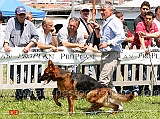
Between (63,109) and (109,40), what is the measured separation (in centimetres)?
157

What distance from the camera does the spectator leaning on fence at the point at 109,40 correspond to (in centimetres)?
913

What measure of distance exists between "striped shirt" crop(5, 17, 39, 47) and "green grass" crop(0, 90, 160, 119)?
1.18 m

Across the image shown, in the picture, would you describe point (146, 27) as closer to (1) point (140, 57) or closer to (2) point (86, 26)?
(1) point (140, 57)

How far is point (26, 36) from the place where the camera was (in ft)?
34.4

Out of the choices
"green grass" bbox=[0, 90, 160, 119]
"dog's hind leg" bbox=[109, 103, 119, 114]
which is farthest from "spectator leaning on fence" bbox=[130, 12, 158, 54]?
"dog's hind leg" bbox=[109, 103, 119, 114]

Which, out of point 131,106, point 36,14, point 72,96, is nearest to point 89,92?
point 72,96

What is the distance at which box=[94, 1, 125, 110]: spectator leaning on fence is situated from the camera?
9.13 meters

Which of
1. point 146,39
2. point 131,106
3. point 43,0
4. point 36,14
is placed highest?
point 43,0

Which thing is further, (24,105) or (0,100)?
(0,100)

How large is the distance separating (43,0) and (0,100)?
3427 inches

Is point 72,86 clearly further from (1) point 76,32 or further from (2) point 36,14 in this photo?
(2) point 36,14

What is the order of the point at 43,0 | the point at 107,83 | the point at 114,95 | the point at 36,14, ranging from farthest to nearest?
the point at 43,0
the point at 36,14
the point at 107,83
the point at 114,95

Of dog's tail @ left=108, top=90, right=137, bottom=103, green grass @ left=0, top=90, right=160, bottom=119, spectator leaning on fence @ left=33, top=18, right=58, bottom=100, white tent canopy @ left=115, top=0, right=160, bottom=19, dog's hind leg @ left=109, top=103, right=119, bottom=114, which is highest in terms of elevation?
white tent canopy @ left=115, top=0, right=160, bottom=19

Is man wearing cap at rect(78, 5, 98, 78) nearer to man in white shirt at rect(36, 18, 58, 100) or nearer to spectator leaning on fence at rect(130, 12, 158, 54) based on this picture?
man in white shirt at rect(36, 18, 58, 100)
